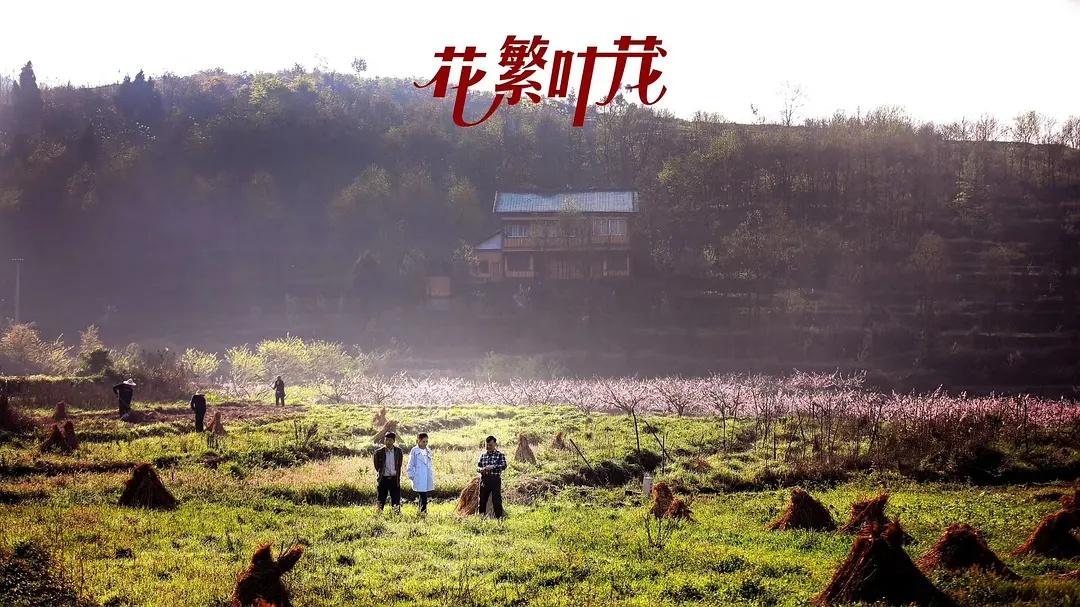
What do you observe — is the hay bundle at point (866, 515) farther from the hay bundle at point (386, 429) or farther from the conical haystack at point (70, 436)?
the conical haystack at point (70, 436)

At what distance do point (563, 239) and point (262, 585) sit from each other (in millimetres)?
56309

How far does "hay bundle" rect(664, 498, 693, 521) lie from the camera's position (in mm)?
17781

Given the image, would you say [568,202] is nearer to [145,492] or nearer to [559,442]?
[559,442]

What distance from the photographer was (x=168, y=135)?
87.2 m

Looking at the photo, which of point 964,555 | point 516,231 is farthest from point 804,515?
point 516,231

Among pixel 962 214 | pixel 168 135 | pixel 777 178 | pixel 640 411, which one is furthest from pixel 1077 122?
pixel 168 135

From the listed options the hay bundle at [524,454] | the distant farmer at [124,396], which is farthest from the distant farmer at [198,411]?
the hay bundle at [524,454]

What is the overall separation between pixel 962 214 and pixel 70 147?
8068 cm

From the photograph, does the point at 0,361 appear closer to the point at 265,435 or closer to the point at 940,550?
the point at 265,435

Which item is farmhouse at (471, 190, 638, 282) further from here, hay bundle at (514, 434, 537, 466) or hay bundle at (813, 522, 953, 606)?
hay bundle at (813, 522, 953, 606)

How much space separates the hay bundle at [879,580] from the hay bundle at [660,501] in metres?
6.49

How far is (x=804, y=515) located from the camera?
55.5 ft

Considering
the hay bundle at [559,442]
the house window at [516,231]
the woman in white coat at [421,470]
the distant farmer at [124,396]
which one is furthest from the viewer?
the house window at [516,231]

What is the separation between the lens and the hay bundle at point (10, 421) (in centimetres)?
2762
